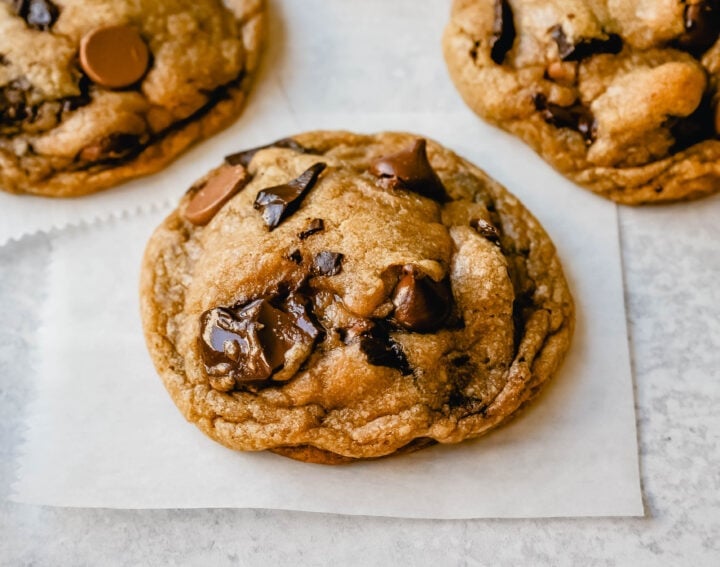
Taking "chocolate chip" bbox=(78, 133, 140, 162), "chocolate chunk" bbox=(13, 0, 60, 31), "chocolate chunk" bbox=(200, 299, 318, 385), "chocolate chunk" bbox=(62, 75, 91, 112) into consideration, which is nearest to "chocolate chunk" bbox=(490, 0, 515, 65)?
"chocolate chunk" bbox=(200, 299, 318, 385)

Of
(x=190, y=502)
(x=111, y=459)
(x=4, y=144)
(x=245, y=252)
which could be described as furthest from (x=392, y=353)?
(x=4, y=144)

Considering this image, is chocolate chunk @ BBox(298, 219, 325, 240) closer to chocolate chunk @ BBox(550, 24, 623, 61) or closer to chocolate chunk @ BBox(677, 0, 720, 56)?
chocolate chunk @ BBox(550, 24, 623, 61)

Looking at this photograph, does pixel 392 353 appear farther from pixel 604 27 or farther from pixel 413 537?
pixel 604 27

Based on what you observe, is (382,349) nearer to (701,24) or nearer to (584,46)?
(584,46)

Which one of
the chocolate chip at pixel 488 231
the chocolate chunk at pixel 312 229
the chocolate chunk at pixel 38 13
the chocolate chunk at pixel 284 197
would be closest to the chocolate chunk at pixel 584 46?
the chocolate chip at pixel 488 231

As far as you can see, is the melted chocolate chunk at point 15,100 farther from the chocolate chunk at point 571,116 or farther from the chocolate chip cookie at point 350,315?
the chocolate chunk at point 571,116

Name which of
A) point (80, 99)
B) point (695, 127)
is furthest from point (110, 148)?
point (695, 127)
